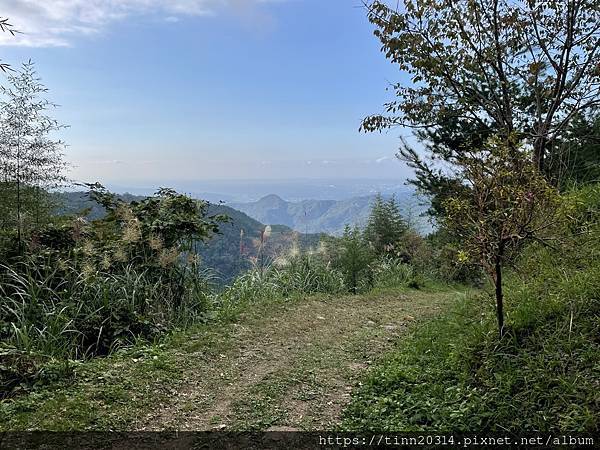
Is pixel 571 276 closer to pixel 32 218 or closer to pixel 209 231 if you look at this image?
pixel 209 231

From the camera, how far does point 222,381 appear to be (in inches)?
140

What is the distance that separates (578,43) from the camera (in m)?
5.64

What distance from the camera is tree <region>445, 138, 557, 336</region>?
281 cm

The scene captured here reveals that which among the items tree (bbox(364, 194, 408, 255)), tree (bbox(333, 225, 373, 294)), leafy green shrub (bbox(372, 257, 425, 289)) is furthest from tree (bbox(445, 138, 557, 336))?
tree (bbox(364, 194, 408, 255))

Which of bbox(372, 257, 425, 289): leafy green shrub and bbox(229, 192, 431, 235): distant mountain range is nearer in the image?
bbox(372, 257, 425, 289): leafy green shrub

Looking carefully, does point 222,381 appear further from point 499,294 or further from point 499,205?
point 499,205

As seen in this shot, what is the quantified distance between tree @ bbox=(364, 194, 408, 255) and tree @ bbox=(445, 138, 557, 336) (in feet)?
36.0

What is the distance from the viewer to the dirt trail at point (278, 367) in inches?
114

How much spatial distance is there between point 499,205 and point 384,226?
1185 centimetres

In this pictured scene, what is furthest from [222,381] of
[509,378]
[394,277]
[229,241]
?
[394,277]

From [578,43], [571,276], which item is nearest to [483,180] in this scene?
[571,276]

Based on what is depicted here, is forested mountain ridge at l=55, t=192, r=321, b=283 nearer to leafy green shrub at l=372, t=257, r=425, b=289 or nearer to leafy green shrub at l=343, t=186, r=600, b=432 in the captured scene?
leafy green shrub at l=372, t=257, r=425, b=289

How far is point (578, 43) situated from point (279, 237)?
596 cm

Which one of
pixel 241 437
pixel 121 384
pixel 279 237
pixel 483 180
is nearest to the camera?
pixel 241 437
